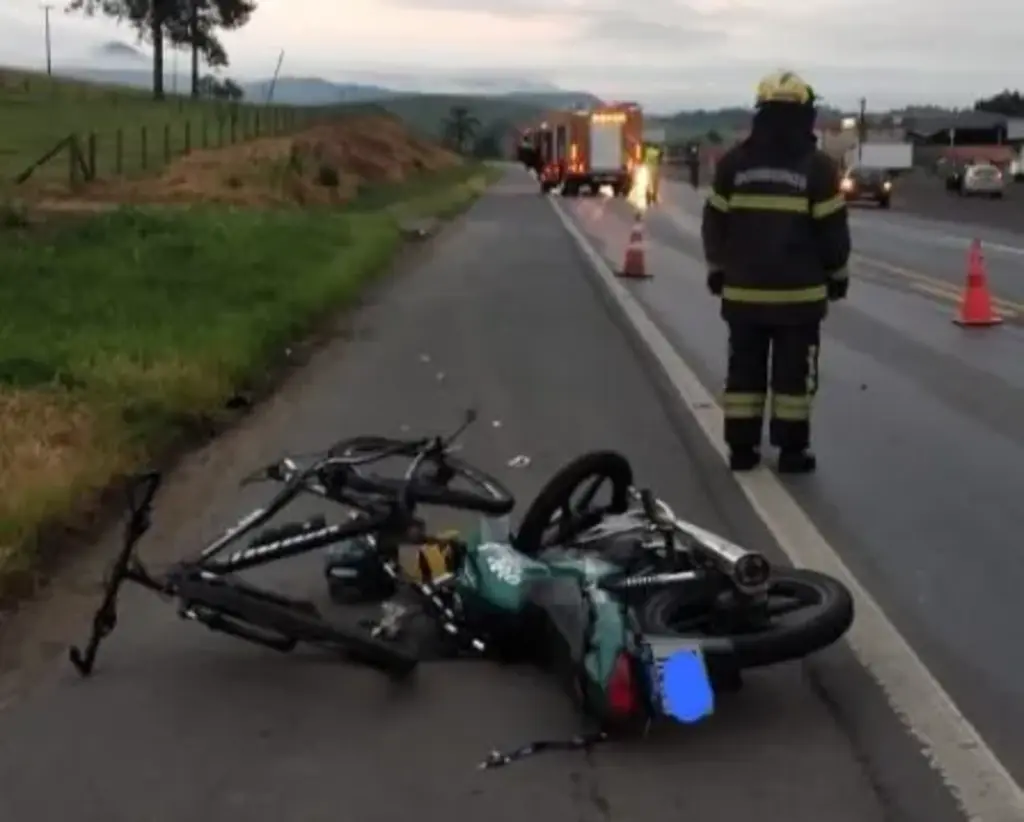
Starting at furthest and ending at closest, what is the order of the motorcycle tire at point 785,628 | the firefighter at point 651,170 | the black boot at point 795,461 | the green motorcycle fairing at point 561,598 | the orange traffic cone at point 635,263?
the firefighter at point 651,170 → the orange traffic cone at point 635,263 → the black boot at point 795,461 → the motorcycle tire at point 785,628 → the green motorcycle fairing at point 561,598

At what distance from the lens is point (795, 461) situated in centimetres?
951

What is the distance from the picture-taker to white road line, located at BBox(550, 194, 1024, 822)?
4.88 meters

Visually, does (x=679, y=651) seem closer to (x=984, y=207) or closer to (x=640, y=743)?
(x=640, y=743)

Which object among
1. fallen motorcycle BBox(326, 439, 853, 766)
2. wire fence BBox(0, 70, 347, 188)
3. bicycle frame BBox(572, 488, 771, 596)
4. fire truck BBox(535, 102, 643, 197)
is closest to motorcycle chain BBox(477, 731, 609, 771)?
fallen motorcycle BBox(326, 439, 853, 766)

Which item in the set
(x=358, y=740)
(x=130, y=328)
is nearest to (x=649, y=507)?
(x=358, y=740)

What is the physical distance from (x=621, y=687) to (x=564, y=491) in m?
1.42

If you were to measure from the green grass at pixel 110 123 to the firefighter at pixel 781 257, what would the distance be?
28.6m

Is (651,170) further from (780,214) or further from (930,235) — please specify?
(780,214)

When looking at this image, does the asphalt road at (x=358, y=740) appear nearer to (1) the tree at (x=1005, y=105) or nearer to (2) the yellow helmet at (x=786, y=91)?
(2) the yellow helmet at (x=786, y=91)

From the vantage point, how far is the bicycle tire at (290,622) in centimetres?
575

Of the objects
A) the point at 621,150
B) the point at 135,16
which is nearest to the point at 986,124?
the point at 135,16

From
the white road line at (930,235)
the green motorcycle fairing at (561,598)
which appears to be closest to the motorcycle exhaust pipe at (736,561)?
the green motorcycle fairing at (561,598)

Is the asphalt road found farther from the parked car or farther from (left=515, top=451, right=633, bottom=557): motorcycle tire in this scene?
the parked car

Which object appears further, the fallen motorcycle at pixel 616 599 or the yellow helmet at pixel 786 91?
the yellow helmet at pixel 786 91
